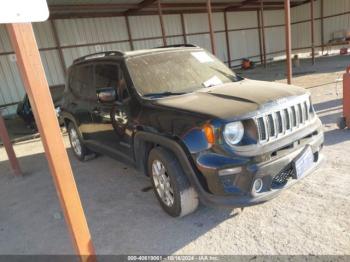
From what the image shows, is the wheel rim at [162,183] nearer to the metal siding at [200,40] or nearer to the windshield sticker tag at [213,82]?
the windshield sticker tag at [213,82]

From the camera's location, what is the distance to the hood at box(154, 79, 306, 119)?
9.25ft

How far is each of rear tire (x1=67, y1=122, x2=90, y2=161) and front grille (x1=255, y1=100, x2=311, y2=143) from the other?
3722mm

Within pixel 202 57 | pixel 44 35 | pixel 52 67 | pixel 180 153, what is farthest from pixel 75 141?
pixel 44 35

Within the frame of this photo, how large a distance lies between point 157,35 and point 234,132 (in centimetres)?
1620

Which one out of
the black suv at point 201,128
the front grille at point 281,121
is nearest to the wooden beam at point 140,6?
the black suv at point 201,128

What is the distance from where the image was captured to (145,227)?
131 inches

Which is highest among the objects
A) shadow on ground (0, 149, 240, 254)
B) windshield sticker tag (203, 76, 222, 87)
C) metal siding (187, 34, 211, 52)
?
metal siding (187, 34, 211, 52)

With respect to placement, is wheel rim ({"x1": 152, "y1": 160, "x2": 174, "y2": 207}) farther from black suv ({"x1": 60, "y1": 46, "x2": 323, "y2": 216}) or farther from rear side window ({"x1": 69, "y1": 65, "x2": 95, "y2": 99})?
rear side window ({"x1": 69, "y1": 65, "x2": 95, "y2": 99})

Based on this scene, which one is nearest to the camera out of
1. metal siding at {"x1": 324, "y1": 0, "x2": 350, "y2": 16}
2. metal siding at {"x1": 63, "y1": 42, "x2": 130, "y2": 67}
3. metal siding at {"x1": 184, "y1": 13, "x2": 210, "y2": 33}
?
metal siding at {"x1": 63, "y1": 42, "x2": 130, "y2": 67}

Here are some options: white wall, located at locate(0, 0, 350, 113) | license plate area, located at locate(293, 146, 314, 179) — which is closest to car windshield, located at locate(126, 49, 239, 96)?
license plate area, located at locate(293, 146, 314, 179)

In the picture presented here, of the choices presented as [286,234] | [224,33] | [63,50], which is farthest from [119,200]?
[224,33]

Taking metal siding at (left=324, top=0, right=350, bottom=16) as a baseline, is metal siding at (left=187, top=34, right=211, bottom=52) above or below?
below

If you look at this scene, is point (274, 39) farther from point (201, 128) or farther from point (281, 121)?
point (201, 128)

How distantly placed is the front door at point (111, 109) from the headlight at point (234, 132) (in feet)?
4.85
